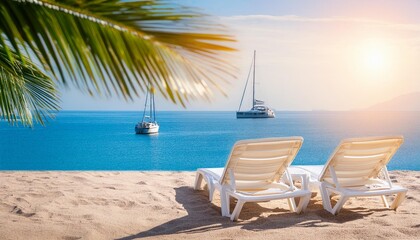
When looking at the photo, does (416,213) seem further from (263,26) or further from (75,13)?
A: (263,26)

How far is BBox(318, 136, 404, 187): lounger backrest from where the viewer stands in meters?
4.83

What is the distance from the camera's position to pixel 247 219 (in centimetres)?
485

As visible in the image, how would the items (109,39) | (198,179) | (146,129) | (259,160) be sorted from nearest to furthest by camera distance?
(109,39) < (259,160) < (198,179) < (146,129)

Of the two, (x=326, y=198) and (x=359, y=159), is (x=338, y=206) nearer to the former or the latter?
(x=326, y=198)

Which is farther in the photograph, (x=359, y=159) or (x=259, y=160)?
(x=359, y=159)

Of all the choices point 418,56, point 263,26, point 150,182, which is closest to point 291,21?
point 263,26

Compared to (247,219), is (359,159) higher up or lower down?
higher up

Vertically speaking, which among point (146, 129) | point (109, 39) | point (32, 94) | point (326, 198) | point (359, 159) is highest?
point (109, 39)

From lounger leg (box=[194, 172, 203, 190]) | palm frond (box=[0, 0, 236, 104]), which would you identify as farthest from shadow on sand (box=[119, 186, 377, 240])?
palm frond (box=[0, 0, 236, 104])

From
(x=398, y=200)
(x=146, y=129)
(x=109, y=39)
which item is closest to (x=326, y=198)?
(x=398, y=200)

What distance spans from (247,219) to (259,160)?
1.91 feet

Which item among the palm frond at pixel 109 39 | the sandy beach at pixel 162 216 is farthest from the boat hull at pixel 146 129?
the palm frond at pixel 109 39

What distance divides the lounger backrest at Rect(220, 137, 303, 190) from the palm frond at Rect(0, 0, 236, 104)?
3111 mm

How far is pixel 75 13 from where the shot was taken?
4.78 feet
